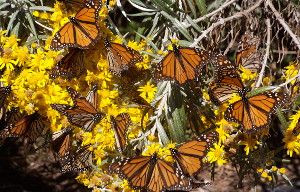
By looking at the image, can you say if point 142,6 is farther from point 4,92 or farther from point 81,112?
point 4,92

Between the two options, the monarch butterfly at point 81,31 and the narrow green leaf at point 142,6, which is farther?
the narrow green leaf at point 142,6

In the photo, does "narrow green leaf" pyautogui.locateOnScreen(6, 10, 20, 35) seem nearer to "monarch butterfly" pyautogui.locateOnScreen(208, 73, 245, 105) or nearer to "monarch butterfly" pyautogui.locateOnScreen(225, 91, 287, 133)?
"monarch butterfly" pyautogui.locateOnScreen(208, 73, 245, 105)

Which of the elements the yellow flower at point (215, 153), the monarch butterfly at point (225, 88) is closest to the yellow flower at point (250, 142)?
the yellow flower at point (215, 153)

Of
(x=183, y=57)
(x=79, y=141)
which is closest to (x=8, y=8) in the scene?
(x=79, y=141)

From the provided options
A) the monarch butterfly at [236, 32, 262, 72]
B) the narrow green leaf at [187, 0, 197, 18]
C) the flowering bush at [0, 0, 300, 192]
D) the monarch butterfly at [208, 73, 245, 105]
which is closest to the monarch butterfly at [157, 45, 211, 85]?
the flowering bush at [0, 0, 300, 192]

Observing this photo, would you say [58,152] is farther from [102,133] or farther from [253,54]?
[253,54]

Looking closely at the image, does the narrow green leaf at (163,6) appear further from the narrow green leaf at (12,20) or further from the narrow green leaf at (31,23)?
the narrow green leaf at (12,20)
